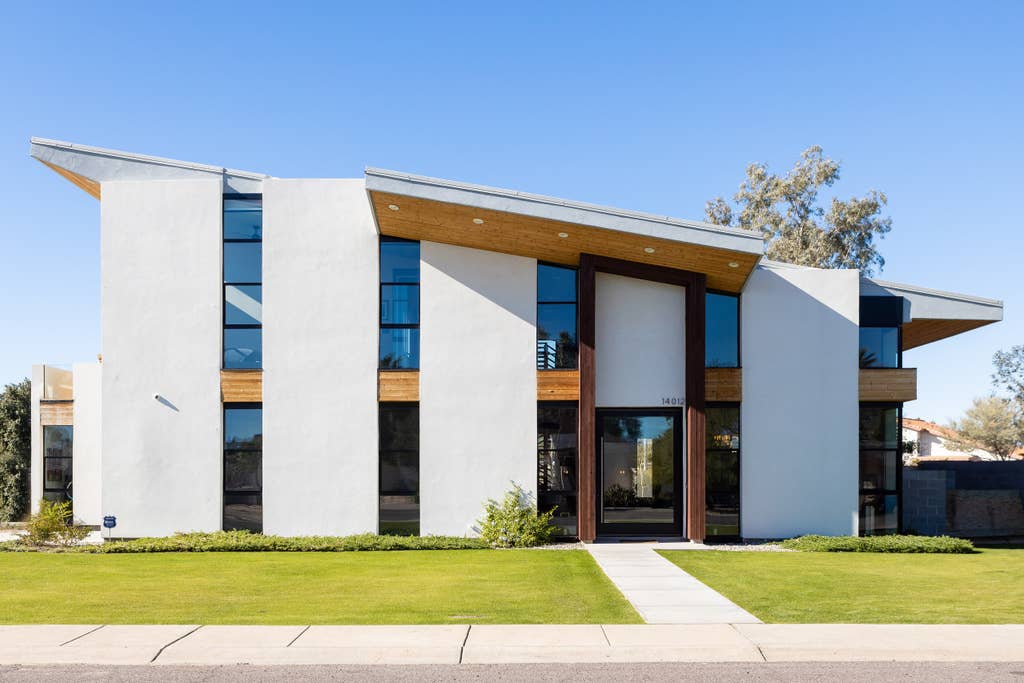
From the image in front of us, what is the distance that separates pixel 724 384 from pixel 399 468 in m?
7.27

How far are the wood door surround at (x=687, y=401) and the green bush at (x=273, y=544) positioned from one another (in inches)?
99.1

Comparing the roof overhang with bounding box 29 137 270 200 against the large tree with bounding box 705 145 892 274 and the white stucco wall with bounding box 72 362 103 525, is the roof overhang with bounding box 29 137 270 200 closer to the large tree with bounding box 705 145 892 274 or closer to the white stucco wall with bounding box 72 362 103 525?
the white stucco wall with bounding box 72 362 103 525

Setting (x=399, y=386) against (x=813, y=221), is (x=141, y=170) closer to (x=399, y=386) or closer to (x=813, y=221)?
(x=399, y=386)

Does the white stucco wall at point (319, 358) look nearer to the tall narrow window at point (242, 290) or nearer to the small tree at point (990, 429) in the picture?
the tall narrow window at point (242, 290)

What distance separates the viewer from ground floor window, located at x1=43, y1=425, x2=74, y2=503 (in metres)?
19.2

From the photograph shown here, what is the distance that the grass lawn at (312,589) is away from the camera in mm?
9367

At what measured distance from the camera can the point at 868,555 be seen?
1490 cm

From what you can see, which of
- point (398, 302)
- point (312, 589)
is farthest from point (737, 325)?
point (312, 589)

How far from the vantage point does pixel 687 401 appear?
1631 centimetres

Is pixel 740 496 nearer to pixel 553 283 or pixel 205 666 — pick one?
pixel 553 283

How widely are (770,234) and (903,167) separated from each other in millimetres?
11820

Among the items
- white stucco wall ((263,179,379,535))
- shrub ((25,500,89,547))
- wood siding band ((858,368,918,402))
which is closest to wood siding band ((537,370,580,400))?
white stucco wall ((263,179,379,535))

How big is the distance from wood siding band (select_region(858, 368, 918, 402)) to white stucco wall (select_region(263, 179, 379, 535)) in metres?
10.7

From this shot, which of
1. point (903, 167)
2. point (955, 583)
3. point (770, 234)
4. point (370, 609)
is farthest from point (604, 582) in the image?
point (770, 234)
